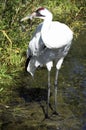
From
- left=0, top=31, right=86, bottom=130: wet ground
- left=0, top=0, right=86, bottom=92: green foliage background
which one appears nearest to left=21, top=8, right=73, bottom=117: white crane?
left=0, top=31, right=86, bottom=130: wet ground

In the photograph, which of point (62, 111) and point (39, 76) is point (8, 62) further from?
point (62, 111)

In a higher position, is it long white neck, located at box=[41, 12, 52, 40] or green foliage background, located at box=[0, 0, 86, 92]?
long white neck, located at box=[41, 12, 52, 40]

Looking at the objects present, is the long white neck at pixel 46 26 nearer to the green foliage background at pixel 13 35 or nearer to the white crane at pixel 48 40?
the white crane at pixel 48 40

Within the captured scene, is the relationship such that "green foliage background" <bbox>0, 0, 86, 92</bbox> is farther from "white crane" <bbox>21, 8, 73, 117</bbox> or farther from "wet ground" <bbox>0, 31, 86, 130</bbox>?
"white crane" <bbox>21, 8, 73, 117</bbox>

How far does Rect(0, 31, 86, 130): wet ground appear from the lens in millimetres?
6953

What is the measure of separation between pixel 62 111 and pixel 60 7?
9203mm

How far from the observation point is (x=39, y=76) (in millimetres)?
9570

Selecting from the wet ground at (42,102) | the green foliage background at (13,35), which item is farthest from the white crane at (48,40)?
the green foliage background at (13,35)

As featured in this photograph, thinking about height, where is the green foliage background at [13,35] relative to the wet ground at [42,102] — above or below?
above

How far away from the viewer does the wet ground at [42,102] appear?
695 cm

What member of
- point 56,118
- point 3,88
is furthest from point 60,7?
point 56,118

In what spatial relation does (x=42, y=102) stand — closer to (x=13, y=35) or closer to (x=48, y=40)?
(x=48, y=40)

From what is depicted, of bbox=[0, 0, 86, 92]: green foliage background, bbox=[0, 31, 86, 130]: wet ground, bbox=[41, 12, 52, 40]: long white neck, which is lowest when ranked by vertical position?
bbox=[0, 31, 86, 130]: wet ground

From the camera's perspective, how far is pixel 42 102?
803 centimetres
